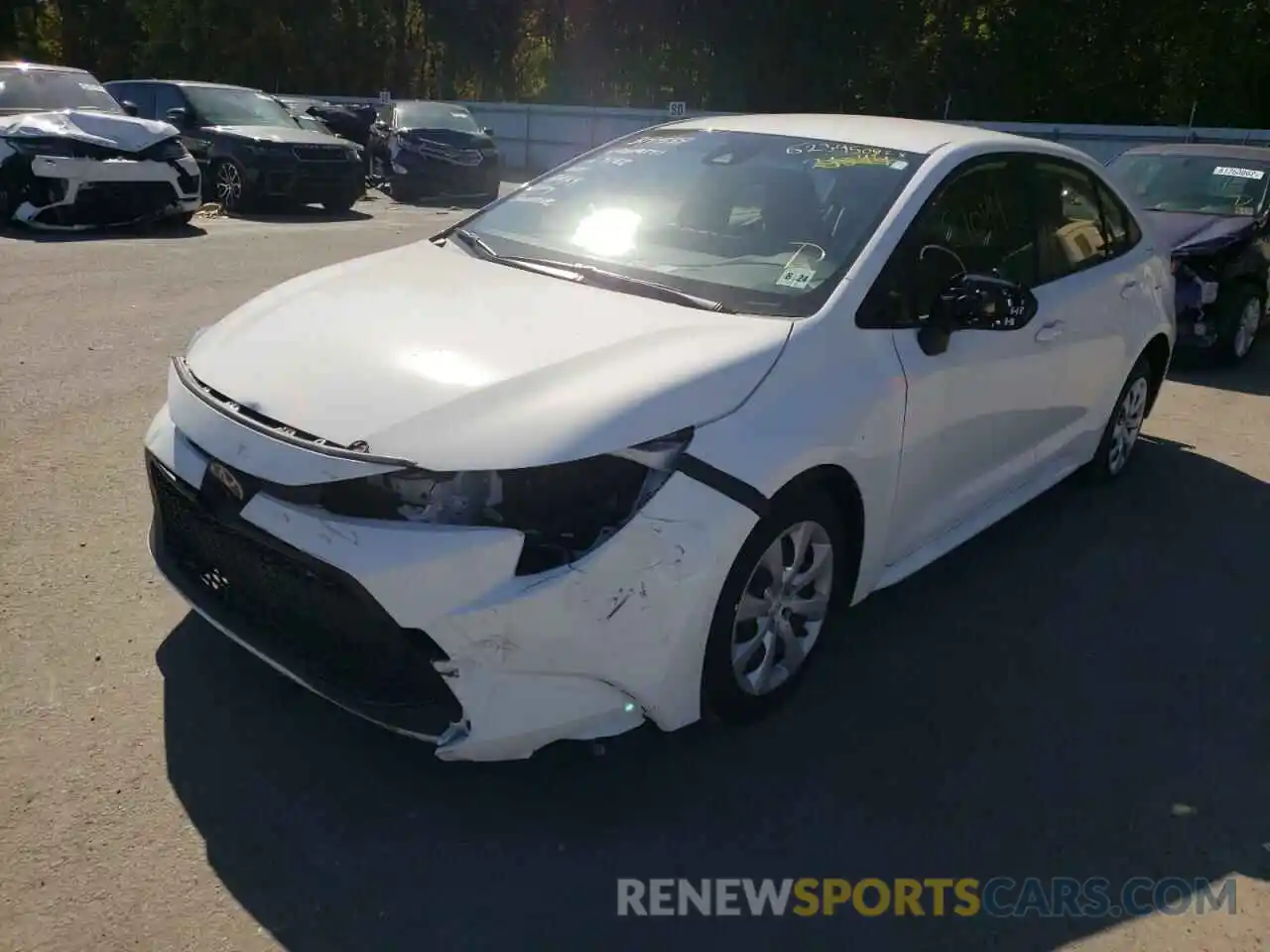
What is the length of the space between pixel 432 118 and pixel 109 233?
697 centimetres

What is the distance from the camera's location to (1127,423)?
220 inches

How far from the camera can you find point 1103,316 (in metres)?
4.83

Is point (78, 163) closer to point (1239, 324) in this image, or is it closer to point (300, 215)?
point (300, 215)

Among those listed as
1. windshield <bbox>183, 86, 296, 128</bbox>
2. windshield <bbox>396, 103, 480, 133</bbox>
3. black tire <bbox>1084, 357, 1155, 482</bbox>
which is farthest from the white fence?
black tire <bbox>1084, 357, 1155, 482</bbox>

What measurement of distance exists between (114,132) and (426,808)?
33.9ft

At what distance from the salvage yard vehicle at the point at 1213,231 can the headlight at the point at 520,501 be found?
6591 mm

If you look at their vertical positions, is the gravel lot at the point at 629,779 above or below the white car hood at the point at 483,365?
below

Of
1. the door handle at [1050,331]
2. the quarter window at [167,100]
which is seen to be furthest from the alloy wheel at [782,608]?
the quarter window at [167,100]

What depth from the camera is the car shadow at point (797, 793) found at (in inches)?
103

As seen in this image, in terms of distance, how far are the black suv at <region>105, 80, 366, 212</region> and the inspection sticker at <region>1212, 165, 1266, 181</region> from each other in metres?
10.1

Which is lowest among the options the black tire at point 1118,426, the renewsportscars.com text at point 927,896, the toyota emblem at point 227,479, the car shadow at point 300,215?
the car shadow at point 300,215

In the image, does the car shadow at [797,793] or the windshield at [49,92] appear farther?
the windshield at [49,92]

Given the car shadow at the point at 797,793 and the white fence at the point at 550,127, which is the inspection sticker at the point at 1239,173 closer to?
the car shadow at the point at 797,793

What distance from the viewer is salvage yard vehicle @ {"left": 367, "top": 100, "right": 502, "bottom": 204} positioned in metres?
16.5
